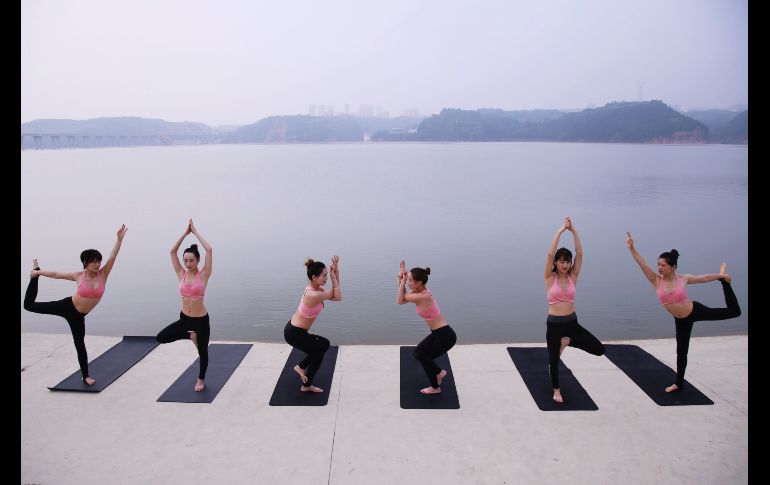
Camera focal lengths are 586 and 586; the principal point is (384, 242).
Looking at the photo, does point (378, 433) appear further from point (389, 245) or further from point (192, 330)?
point (389, 245)

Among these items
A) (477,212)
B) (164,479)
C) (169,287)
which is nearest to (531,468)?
(164,479)

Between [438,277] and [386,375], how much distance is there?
5.93 metres

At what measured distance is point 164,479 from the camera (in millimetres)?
4496

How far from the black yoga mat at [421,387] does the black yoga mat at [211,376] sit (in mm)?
1889

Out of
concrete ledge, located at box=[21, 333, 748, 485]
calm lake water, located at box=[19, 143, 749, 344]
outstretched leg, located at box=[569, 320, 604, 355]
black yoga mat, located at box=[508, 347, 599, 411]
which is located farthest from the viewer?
calm lake water, located at box=[19, 143, 749, 344]

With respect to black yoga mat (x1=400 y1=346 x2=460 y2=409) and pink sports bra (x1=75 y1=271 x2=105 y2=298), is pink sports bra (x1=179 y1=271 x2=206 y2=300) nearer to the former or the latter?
pink sports bra (x1=75 y1=271 x2=105 y2=298)

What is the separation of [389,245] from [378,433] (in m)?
10.4

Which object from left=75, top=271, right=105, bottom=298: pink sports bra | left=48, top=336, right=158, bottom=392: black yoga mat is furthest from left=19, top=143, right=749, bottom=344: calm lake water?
left=48, top=336, right=158, bottom=392: black yoga mat

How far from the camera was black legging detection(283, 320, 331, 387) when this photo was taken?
18.8ft

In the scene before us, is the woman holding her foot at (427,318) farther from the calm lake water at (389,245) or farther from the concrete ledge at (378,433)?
the calm lake water at (389,245)

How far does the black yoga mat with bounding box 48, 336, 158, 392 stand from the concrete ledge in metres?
0.12

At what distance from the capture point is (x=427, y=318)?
5.76 metres

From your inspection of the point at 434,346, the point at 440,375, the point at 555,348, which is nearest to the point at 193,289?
the point at 434,346

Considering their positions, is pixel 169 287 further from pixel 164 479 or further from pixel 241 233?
pixel 164 479
